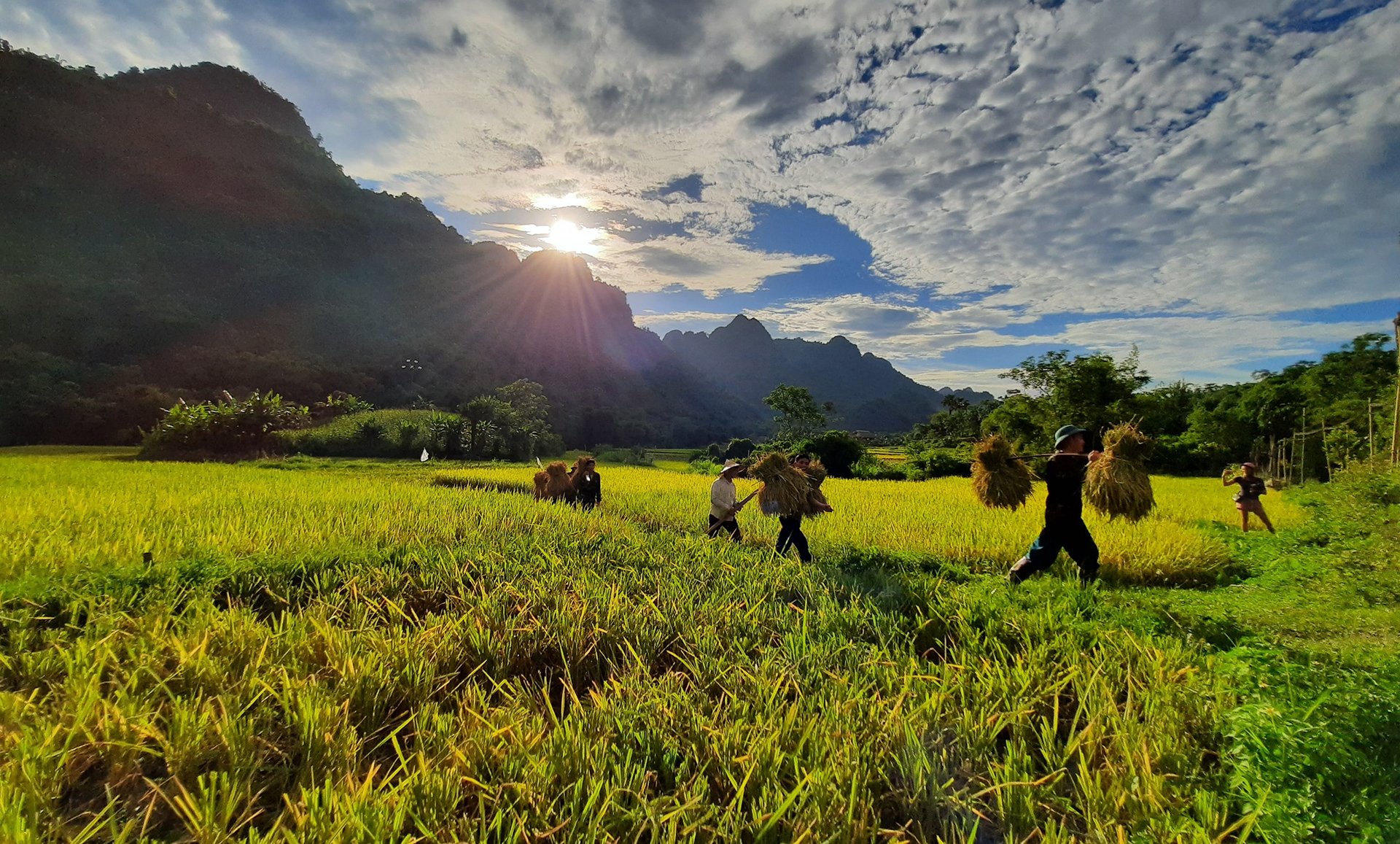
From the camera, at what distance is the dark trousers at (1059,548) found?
5.03m

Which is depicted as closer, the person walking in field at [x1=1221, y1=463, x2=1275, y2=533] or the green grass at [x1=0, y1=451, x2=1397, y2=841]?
the green grass at [x1=0, y1=451, x2=1397, y2=841]

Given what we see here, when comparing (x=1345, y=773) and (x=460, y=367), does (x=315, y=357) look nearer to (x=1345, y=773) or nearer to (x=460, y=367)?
(x=460, y=367)

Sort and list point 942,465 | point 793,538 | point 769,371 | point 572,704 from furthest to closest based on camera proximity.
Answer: point 769,371 → point 942,465 → point 793,538 → point 572,704

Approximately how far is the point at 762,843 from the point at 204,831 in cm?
181

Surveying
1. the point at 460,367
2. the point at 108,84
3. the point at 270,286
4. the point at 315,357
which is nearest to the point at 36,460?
the point at 315,357

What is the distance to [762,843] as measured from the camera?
1771mm

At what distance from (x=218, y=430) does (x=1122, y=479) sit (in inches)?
1082

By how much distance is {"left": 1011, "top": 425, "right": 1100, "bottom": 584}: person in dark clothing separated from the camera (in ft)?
16.6

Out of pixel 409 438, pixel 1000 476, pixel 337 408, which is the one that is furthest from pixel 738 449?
pixel 1000 476

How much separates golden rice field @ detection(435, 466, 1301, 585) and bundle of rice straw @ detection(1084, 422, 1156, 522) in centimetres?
138

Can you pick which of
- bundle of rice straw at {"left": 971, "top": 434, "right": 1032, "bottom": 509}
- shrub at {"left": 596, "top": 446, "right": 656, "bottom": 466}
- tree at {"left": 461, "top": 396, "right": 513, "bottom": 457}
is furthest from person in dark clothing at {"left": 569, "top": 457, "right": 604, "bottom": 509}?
shrub at {"left": 596, "top": 446, "right": 656, "bottom": 466}

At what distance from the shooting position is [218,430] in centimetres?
2038

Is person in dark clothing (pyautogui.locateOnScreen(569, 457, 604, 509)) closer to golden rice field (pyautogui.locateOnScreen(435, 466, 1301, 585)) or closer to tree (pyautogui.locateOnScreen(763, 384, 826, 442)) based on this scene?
golden rice field (pyautogui.locateOnScreen(435, 466, 1301, 585))

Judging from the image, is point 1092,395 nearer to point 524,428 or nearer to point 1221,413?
point 1221,413
